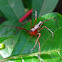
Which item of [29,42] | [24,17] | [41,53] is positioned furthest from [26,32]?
[24,17]

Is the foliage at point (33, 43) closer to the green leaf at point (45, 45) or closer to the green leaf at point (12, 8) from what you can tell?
the green leaf at point (45, 45)

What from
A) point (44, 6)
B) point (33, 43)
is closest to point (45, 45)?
point (33, 43)

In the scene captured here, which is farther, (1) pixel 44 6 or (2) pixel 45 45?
(1) pixel 44 6

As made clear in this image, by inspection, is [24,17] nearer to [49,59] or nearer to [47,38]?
[47,38]

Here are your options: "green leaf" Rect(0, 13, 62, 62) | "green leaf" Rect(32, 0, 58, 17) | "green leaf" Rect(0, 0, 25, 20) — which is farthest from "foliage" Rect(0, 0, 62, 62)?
"green leaf" Rect(32, 0, 58, 17)

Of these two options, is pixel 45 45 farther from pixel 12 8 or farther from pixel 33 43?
pixel 12 8

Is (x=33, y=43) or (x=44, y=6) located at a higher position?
(x=44, y=6)

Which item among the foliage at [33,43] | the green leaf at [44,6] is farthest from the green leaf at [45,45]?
the green leaf at [44,6]

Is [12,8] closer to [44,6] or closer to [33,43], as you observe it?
[44,6]
